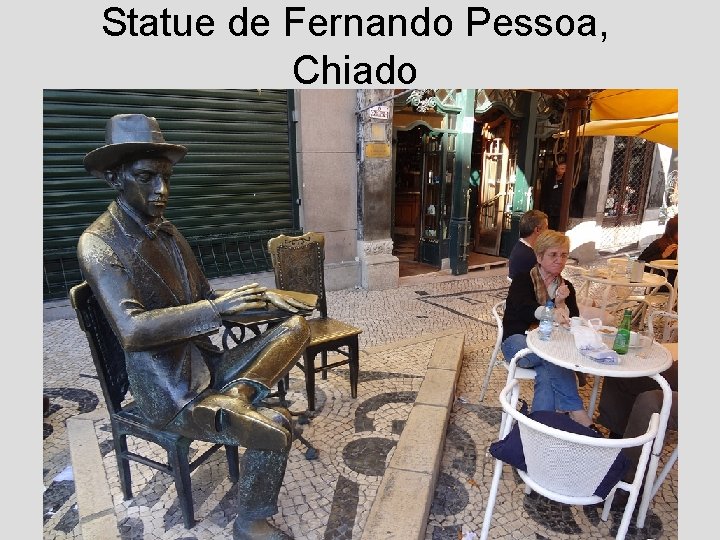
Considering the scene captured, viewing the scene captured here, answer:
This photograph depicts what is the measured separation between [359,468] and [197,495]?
0.98m

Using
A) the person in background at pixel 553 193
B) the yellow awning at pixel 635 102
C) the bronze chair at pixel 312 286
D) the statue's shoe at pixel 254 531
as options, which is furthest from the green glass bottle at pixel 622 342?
the person in background at pixel 553 193

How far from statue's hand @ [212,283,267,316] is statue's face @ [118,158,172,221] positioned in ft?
1.64

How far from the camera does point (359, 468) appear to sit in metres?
2.72

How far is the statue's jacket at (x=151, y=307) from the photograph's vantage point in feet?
5.67

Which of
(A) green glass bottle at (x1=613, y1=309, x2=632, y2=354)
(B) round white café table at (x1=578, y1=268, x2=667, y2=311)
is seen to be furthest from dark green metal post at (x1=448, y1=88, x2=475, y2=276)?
(A) green glass bottle at (x1=613, y1=309, x2=632, y2=354)

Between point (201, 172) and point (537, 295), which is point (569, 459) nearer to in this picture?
point (537, 295)

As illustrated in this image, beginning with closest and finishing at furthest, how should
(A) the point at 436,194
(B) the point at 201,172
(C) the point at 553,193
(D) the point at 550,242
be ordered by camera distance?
1. (D) the point at 550,242
2. (B) the point at 201,172
3. (A) the point at 436,194
4. (C) the point at 553,193

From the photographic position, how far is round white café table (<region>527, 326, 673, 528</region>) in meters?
2.20

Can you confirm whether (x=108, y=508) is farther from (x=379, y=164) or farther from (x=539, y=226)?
(x=379, y=164)

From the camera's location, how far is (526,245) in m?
4.02

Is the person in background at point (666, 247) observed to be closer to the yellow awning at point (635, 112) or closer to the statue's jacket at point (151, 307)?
the yellow awning at point (635, 112)

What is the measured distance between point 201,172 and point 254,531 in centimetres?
499

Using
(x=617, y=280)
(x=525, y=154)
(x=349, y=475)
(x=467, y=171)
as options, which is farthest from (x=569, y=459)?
(x=525, y=154)

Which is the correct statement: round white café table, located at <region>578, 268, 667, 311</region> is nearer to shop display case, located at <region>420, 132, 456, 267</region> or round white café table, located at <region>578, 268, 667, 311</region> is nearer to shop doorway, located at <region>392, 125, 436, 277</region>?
shop display case, located at <region>420, 132, 456, 267</region>
